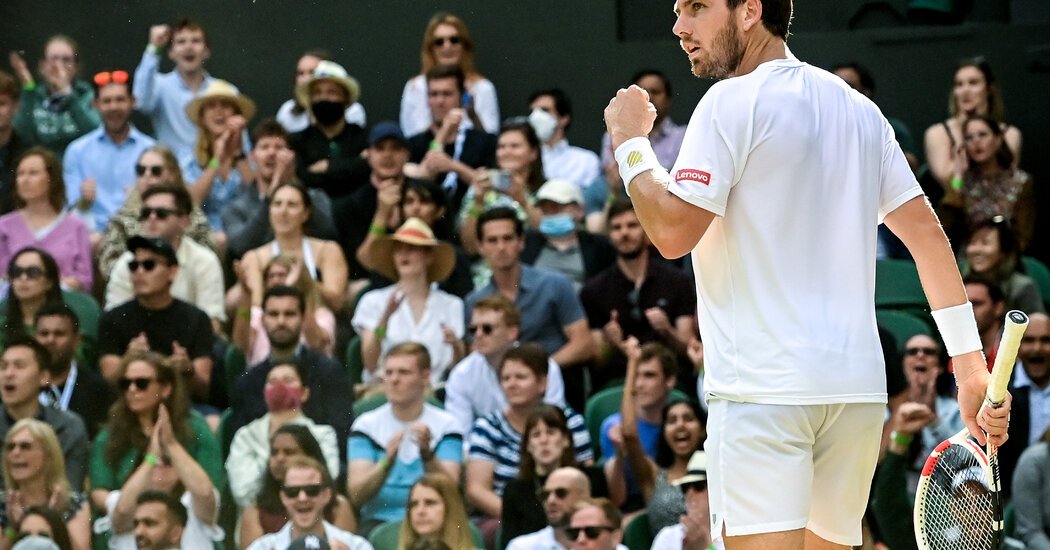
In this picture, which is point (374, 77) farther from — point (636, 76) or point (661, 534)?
point (661, 534)

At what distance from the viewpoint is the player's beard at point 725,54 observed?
307 centimetres

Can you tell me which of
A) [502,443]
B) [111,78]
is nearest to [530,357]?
[502,443]

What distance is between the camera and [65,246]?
27.1 feet

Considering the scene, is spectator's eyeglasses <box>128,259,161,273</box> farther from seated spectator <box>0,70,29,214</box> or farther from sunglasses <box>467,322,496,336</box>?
sunglasses <box>467,322,496,336</box>

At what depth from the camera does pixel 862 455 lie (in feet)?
10.1

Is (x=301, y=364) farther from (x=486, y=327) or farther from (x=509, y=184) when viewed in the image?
(x=509, y=184)

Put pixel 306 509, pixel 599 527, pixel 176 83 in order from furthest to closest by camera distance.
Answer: pixel 176 83, pixel 306 509, pixel 599 527

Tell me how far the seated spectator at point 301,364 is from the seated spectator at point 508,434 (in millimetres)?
645

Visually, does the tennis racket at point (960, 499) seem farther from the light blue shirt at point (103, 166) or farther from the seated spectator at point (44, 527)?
the light blue shirt at point (103, 166)

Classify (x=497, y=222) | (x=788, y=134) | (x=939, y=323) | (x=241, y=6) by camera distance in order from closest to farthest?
(x=788, y=134), (x=939, y=323), (x=497, y=222), (x=241, y=6)

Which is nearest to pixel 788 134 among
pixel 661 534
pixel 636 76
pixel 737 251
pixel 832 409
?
pixel 737 251

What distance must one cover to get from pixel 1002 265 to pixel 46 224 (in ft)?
16.4

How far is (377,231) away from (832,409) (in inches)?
216

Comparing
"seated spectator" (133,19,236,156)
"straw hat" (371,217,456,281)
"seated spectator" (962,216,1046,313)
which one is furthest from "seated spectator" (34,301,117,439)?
"seated spectator" (962,216,1046,313)
